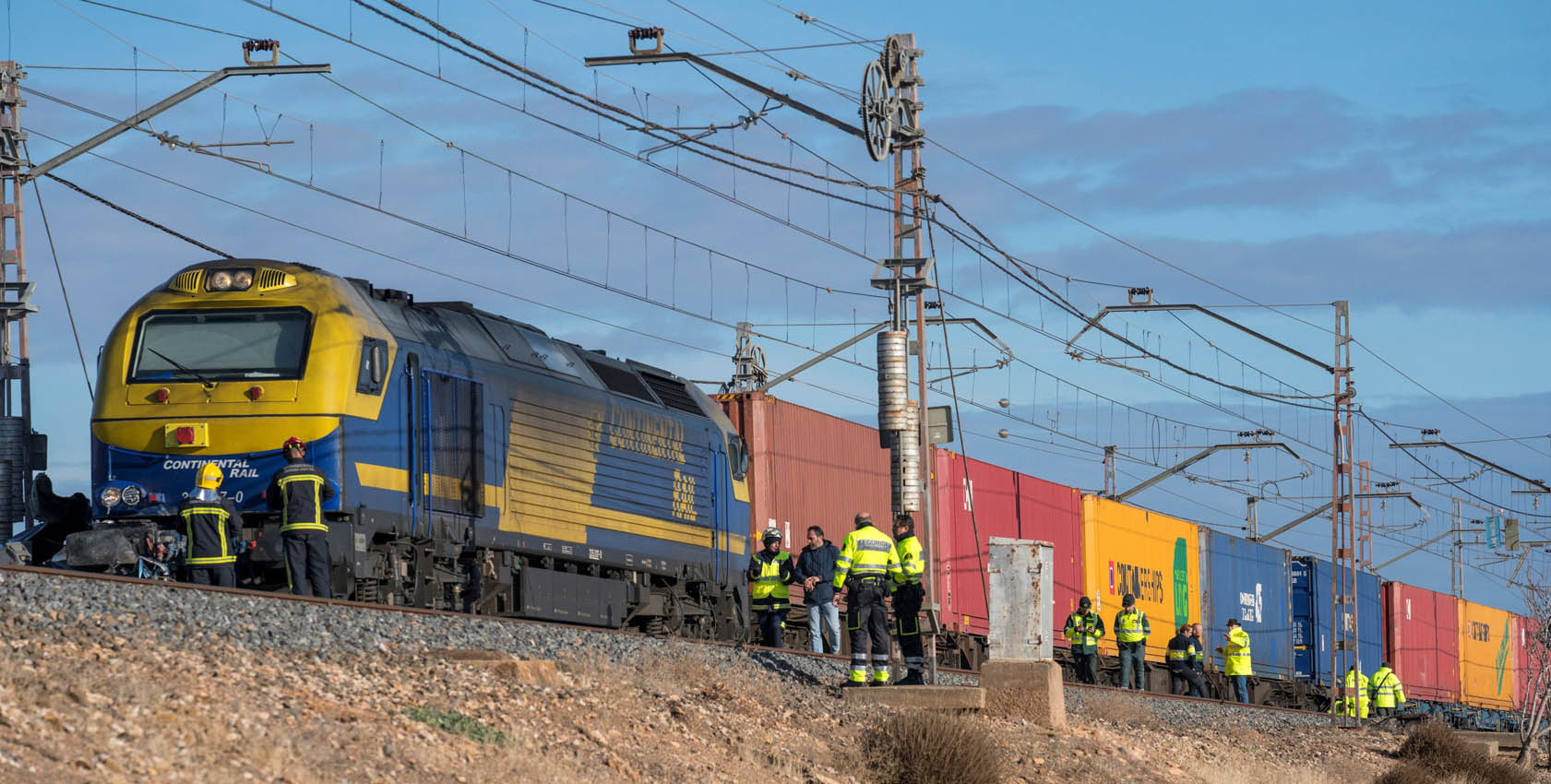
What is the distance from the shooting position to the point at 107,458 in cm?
1638

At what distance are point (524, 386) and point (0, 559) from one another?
18.1 feet

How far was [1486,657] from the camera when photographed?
57750 mm

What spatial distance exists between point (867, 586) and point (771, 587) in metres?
4.48

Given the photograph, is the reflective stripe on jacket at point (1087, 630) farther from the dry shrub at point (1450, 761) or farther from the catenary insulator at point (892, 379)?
the catenary insulator at point (892, 379)

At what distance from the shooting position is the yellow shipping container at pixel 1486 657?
5441 cm

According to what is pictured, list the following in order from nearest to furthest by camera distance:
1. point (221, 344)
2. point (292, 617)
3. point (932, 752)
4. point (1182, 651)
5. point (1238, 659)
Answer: point (292, 617), point (932, 752), point (221, 344), point (1182, 651), point (1238, 659)

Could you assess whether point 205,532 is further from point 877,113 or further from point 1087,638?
point 1087,638

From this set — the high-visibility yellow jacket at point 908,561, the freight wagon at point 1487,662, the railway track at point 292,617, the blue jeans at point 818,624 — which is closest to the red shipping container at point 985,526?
the blue jeans at point 818,624

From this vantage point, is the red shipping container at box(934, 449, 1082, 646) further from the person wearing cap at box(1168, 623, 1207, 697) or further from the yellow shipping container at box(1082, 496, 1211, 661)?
the person wearing cap at box(1168, 623, 1207, 697)

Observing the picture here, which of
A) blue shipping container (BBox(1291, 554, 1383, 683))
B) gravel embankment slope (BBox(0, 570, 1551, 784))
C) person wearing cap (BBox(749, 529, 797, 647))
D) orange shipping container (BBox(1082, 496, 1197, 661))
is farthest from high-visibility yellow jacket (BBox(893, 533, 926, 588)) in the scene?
blue shipping container (BBox(1291, 554, 1383, 683))

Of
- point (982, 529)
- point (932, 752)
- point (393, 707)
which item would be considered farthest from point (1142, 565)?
point (393, 707)

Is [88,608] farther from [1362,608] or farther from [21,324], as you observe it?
[1362,608]

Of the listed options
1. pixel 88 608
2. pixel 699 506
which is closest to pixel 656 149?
pixel 699 506

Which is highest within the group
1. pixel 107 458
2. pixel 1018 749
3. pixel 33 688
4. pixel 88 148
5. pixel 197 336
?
pixel 88 148
